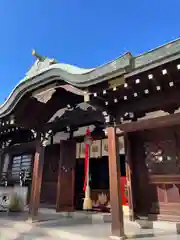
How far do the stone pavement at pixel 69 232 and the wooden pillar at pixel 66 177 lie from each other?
1.44 metres

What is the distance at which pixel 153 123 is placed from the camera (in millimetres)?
4629

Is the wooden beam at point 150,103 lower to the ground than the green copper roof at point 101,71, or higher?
lower

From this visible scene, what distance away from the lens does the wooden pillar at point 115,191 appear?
4.35 m

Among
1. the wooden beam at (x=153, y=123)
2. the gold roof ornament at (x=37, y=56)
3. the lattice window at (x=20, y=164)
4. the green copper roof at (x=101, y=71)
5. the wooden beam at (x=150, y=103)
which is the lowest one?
the lattice window at (x=20, y=164)

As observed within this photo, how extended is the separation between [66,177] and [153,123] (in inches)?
153

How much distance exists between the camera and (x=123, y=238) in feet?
13.8

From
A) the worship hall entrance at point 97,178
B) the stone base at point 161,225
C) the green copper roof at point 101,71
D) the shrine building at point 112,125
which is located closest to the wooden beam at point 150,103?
the shrine building at point 112,125

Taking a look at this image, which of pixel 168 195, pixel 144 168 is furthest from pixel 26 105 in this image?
pixel 168 195

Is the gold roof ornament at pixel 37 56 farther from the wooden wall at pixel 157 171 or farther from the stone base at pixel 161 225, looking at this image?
the stone base at pixel 161 225

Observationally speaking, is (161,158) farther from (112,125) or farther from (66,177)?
(66,177)

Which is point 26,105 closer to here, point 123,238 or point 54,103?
point 54,103

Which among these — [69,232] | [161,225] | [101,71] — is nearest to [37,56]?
[101,71]

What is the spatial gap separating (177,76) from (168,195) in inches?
127

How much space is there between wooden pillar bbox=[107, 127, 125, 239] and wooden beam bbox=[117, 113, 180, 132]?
33 cm
